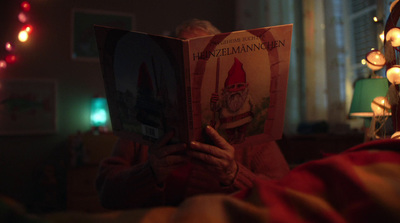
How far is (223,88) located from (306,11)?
1976mm

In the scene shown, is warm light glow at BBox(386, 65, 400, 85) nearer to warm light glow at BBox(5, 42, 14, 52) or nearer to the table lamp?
the table lamp

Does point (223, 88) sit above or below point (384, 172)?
above

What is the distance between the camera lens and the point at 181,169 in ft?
3.13

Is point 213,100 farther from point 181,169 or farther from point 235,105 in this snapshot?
point 181,169

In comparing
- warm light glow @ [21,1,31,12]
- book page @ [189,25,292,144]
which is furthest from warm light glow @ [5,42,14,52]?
book page @ [189,25,292,144]

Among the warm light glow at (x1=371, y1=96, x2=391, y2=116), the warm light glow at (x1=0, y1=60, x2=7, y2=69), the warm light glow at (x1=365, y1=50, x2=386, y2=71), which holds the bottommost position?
the warm light glow at (x1=371, y1=96, x2=391, y2=116)

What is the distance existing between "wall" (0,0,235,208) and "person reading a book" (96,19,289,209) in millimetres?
2101

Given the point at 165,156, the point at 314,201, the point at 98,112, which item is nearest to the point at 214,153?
the point at 165,156

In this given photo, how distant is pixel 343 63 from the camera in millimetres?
2018

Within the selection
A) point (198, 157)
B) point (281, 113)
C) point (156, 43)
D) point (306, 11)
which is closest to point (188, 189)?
point (198, 157)

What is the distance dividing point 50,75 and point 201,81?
265cm

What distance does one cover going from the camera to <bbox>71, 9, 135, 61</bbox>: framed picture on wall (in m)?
2.91

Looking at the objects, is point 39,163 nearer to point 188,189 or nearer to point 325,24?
point 188,189

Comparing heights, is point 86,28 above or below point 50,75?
above
